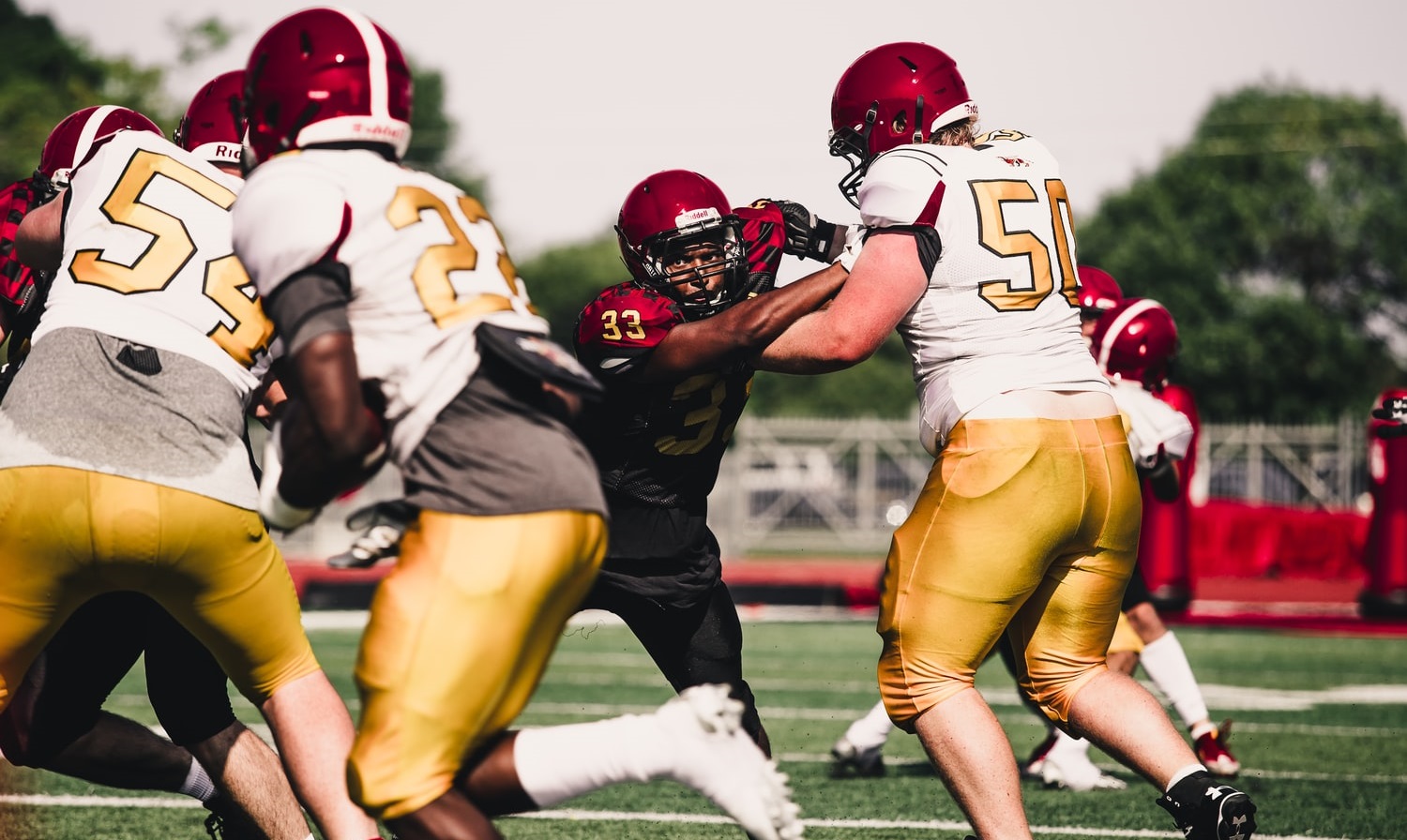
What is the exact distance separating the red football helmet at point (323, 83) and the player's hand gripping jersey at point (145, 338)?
617mm

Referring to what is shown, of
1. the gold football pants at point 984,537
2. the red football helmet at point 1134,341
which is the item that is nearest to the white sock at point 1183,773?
the gold football pants at point 984,537

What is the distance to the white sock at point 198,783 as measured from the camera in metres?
4.20

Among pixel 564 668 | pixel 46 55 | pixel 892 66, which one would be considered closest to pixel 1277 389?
pixel 46 55

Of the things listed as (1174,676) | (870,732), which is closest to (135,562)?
(870,732)

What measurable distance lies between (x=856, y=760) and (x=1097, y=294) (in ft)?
6.93

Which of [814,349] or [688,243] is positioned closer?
[814,349]

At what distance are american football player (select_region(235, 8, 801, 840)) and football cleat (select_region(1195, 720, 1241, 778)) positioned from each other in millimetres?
3715

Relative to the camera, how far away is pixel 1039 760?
6.40 metres

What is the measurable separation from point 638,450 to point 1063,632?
1.25 metres

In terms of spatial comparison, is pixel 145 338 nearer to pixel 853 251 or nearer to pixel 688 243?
pixel 688 243

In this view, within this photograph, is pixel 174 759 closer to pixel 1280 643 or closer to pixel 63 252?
pixel 63 252

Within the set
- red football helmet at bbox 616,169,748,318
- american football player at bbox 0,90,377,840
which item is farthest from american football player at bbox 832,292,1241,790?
american football player at bbox 0,90,377,840

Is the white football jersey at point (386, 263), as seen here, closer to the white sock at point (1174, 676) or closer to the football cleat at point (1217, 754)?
the football cleat at point (1217, 754)

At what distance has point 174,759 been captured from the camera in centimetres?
418
